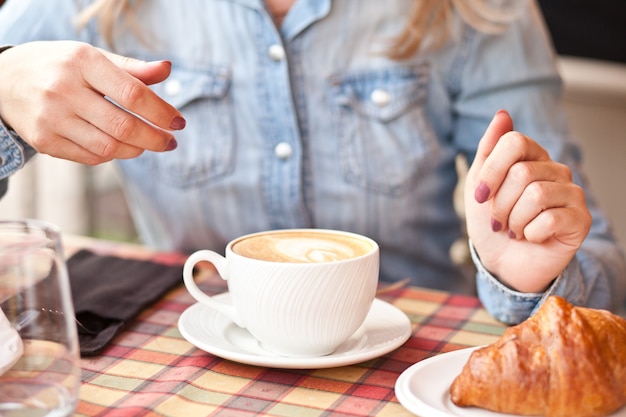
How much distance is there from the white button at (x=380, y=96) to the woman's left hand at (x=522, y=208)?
16.4 inches

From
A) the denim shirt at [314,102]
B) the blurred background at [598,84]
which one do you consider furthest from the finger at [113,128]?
the blurred background at [598,84]

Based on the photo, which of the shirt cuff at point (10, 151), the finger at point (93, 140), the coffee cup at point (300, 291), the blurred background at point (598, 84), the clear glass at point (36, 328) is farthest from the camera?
the blurred background at point (598, 84)

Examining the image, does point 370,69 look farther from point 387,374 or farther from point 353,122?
point 387,374

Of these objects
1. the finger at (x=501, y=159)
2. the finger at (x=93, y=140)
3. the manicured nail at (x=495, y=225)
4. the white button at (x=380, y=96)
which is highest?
the finger at (x=93, y=140)

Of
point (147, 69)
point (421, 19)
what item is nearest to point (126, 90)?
point (147, 69)

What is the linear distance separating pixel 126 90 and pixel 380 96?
56cm

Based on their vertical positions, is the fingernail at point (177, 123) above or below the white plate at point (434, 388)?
above

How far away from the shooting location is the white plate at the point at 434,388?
2.06 ft

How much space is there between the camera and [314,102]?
4.03 ft

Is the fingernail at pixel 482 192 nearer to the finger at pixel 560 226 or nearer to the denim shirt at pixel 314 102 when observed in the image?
the finger at pixel 560 226

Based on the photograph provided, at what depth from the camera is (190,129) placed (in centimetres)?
125

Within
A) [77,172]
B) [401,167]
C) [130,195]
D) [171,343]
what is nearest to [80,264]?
[171,343]

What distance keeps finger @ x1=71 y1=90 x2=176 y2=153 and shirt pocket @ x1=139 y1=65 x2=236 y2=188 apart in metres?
0.42

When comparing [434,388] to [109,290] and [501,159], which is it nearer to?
[501,159]
